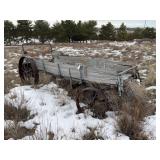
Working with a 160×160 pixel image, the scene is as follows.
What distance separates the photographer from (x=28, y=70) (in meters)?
6.88

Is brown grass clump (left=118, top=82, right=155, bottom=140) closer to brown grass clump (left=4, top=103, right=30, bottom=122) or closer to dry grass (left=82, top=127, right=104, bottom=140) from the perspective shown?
dry grass (left=82, top=127, right=104, bottom=140)

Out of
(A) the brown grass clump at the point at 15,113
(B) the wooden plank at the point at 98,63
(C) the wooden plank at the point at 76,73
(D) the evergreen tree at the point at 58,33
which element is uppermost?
(D) the evergreen tree at the point at 58,33

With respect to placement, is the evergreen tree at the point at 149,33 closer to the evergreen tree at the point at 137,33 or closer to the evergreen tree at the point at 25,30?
the evergreen tree at the point at 137,33

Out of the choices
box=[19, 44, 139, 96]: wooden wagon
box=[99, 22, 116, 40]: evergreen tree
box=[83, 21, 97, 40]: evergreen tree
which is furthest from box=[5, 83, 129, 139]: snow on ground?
Result: box=[99, 22, 116, 40]: evergreen tree

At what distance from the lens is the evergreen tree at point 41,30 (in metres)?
28.1

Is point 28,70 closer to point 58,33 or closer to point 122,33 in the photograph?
point 58,33

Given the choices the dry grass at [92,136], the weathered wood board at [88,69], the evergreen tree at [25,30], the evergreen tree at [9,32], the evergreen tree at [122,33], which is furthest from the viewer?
the evergreen tree at [122,33]

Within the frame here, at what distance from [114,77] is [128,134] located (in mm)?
1043

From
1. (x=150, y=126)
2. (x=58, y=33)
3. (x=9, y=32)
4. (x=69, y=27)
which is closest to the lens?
(x=150, y=126)

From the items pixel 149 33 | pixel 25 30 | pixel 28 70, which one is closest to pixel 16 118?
pixel 28 70

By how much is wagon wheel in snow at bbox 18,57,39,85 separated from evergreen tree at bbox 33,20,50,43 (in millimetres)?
21735

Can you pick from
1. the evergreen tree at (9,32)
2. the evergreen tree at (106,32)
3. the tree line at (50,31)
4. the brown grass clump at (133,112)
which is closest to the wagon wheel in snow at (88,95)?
the brown grass clump at (133,112)

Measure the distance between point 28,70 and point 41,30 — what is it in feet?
74.4

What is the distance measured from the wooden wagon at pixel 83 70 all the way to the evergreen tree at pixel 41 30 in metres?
21.6
